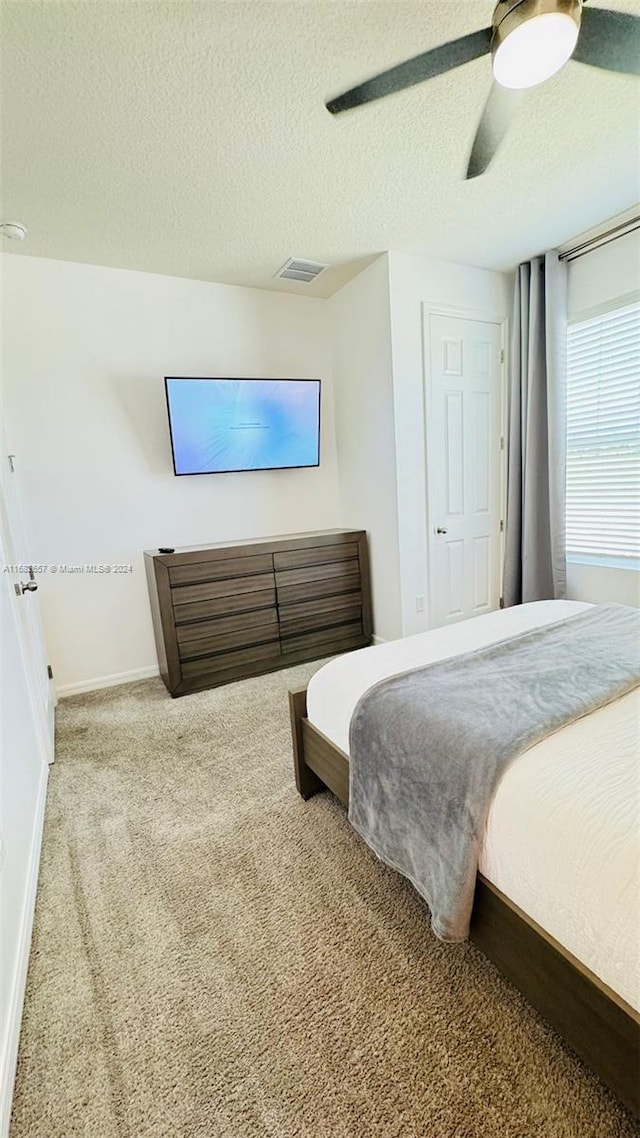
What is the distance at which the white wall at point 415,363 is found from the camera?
2965mm

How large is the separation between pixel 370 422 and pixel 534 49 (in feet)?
7.00

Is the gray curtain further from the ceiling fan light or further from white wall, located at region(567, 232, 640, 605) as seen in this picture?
the ceiling fan light

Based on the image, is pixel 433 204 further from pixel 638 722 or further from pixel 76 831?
pixel 76 831

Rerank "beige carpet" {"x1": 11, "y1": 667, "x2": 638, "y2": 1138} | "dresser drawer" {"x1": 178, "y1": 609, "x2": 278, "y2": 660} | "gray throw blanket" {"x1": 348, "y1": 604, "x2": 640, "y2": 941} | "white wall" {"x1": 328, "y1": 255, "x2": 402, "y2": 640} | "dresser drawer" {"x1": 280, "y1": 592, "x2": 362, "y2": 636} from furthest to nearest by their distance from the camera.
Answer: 1. "dresser drawer" {"x1": 280, "y1": 592, "x2": 362, "y2": 636}
2. "white wall" {"x1": 328, "y1": 255, "x2": 402, "y2": 640}
3. "dresser drawer" {"x1": 178, "y1": 609, "x2": 278, "y2": 660}
4. "gray throw blanket" {"x1": 348, "y1": 604, "x2": 640, "y2": 941}
5. "beige carpet" {"x1": 11, "y1": 667, "x2": 638, "y2": 1138}

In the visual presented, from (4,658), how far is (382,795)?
1.39 meters

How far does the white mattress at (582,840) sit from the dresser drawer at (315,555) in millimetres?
2205

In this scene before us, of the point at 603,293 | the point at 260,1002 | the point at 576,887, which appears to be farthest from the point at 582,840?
the point at 603,293

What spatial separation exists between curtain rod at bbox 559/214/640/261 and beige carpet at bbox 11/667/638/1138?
3625 mm

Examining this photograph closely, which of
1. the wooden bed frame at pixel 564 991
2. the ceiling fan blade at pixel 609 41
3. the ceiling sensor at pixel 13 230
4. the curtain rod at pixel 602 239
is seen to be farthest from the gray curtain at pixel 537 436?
the ceiling sensor at pixel 13 230

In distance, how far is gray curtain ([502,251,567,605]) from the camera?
305 centimetres

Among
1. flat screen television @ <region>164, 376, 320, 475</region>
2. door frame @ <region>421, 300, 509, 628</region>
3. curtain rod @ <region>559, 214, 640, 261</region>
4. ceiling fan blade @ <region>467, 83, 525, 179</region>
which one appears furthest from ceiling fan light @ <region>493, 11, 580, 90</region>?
flat screen television @ <region>164, 376, 320, 475</region>

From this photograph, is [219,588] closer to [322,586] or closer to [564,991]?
[322,586]

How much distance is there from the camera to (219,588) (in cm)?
292

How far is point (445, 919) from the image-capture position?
1060 mm
